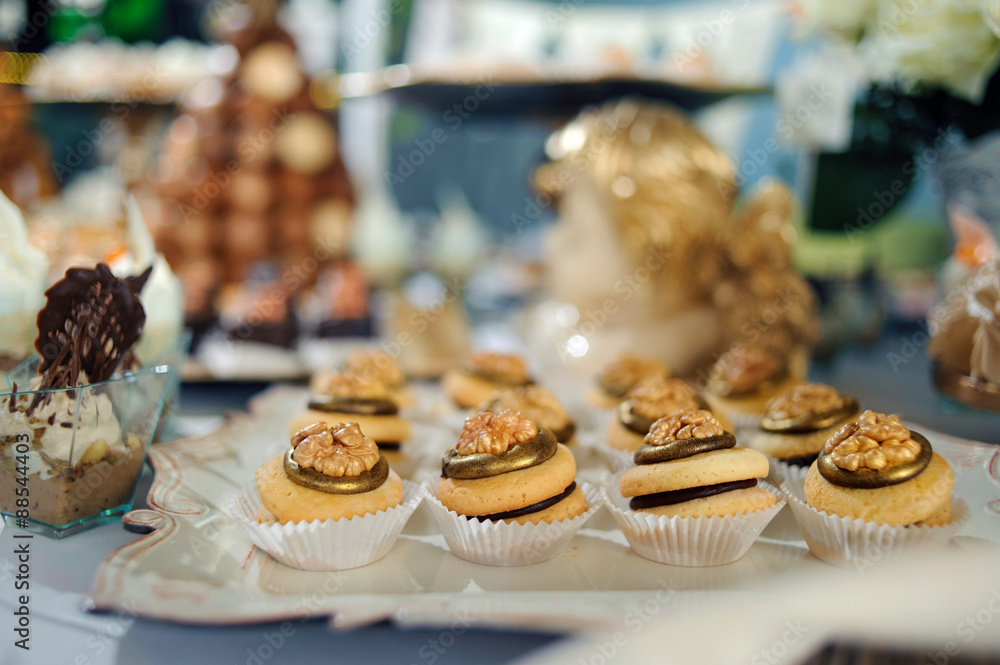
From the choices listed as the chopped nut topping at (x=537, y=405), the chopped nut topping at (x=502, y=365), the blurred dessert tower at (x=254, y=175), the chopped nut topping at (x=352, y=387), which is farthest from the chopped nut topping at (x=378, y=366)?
the blurred dessert tower at (x=254, y=175)

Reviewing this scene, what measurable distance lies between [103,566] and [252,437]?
29.0 inches

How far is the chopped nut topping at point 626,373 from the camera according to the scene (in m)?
2.07

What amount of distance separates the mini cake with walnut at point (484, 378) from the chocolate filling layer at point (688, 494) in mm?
745

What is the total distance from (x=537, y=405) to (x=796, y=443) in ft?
1.96

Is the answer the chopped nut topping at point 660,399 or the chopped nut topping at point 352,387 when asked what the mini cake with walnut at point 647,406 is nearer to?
the chopped nut topping at point 660,399

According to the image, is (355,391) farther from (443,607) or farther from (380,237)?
(380,237)

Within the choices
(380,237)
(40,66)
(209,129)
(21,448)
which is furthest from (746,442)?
(40,66)

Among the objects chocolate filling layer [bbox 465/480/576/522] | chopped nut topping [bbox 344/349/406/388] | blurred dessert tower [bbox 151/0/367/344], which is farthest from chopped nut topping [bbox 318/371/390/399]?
blurred dessert tower [bbox 151/0/367/344]

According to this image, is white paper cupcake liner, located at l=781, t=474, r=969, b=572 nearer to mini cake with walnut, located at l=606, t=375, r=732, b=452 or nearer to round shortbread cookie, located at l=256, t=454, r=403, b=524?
mini cake with walnut, located at l=606, t=375, r=732, b=452

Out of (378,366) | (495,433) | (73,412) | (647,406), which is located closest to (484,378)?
(378,366)

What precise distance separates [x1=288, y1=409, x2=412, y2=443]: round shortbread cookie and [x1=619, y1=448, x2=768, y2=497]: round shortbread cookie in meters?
0.65

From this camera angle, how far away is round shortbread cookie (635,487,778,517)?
4.30 feet

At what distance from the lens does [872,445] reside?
51.7 inches

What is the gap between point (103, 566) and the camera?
119cm
